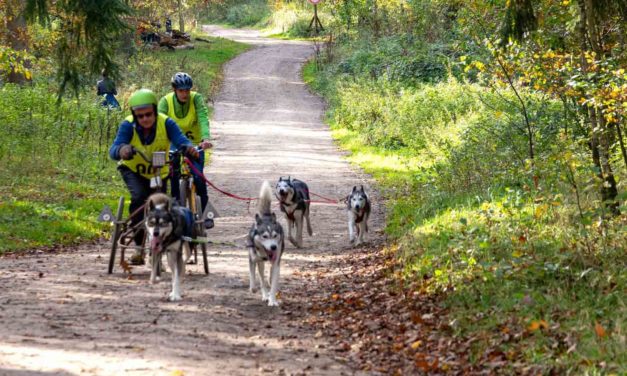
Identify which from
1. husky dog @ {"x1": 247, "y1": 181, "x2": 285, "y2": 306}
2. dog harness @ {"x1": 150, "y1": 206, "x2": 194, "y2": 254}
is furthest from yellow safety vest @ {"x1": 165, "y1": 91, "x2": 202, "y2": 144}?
husky dog @ {"x1": 247, "y1": 181, "x2": 285, "y2": 306}

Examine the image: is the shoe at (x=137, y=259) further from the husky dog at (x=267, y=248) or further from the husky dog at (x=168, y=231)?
the husky dog at (x=267, y=248)

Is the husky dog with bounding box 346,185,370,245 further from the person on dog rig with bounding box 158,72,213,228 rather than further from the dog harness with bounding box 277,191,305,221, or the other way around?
the person on dog rig with bounding box 158,72,213,228

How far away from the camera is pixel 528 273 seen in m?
8.29

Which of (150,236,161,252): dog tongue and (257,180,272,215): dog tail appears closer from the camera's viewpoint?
(150,236,161,252): dog tongue

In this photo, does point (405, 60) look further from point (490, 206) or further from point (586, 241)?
point (586, 241)

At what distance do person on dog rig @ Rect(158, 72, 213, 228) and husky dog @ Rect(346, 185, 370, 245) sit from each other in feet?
7.93

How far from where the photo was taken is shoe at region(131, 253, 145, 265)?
10656 mm

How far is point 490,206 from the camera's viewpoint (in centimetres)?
1077

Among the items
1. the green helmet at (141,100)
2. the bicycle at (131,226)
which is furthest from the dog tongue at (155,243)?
the green helmet at (141,100)

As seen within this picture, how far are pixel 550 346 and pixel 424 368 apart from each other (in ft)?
3.26

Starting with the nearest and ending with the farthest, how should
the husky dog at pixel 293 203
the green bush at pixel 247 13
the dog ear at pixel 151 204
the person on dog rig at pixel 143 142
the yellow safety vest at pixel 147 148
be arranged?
the dog ear at pixel 151 204
the person on dog rig at pixel 143 142
the yellow safety vest at pixel 147 148
the husky dog at pixel 293 203
the green bush at pixel 247 13

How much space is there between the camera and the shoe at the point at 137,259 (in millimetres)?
10656

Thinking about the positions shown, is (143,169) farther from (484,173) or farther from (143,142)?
(484,173)

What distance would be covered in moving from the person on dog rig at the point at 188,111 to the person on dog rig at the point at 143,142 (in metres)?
0.93
